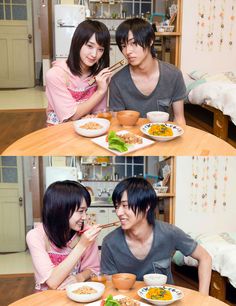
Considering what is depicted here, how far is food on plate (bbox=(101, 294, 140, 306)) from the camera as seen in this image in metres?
1.62

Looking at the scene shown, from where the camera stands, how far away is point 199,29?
5117 millimetres

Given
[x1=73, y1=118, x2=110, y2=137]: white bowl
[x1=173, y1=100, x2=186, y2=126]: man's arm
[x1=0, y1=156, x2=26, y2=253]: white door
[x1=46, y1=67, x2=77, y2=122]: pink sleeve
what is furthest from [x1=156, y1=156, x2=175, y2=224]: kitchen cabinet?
[x1=0, y1=156, x2=26, y2=253]: white door

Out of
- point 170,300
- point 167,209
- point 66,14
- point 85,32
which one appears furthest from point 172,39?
point 170,300

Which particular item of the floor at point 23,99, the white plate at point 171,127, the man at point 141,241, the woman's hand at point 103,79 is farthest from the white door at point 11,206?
the white plate at point 171,127

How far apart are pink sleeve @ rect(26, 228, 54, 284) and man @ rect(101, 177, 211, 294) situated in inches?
13.3

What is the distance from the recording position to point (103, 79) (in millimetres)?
2354

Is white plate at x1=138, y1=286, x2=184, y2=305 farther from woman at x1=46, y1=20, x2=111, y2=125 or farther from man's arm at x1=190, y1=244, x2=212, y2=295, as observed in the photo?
woman at x1=46, y1=20, x2=111, y2=125

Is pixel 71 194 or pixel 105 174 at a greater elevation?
pixel 71 194

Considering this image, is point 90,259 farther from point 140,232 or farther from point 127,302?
point 127,302

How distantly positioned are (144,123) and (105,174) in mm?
3278

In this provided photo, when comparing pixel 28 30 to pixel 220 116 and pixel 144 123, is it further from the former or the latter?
pixel 144 123

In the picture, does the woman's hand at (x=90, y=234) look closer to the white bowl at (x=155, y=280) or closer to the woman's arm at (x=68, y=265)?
the woman's arm at (x=68, y=265)

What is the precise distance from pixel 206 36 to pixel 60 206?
3.66 meters

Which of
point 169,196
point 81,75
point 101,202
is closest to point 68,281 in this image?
point 81,75
